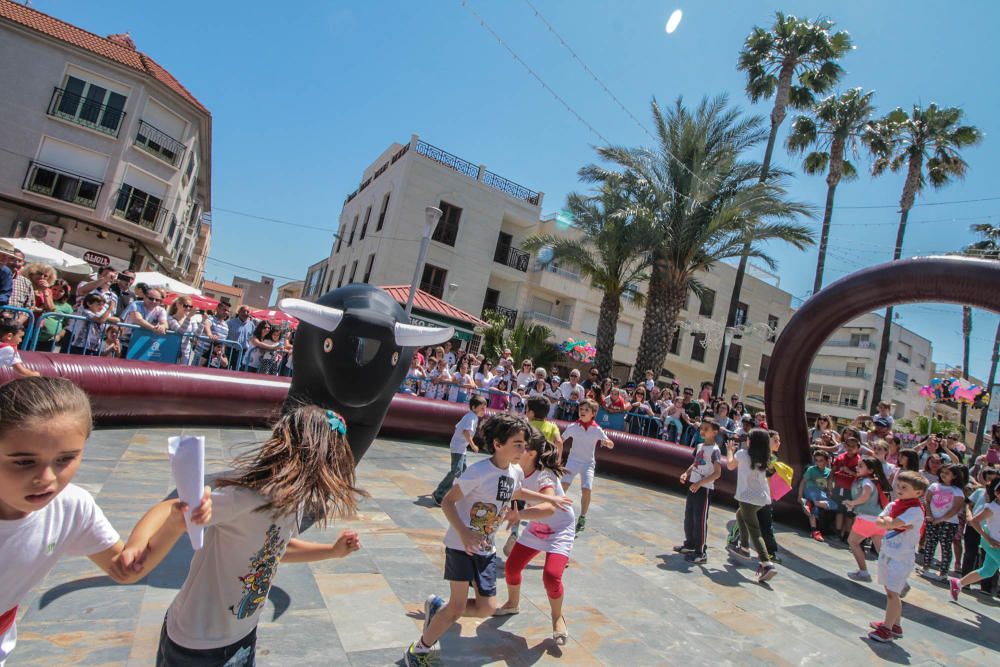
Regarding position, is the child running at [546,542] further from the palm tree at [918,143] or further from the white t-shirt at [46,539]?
the palm tree at [918,143]

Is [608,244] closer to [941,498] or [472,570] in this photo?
[941,498]

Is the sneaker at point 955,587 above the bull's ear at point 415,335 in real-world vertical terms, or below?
below

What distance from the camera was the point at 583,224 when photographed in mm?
17469

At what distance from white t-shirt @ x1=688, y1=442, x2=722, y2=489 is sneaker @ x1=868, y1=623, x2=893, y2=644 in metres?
1.72

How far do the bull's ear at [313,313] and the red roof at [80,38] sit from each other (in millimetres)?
23283

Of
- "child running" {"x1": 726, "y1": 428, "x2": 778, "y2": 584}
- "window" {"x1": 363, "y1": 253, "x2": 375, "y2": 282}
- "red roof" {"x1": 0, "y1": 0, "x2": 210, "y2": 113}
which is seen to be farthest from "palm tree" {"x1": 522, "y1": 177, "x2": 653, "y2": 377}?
"red roof" {"x1": 0, "y1": 0, "x2": 210, "y2": 113}

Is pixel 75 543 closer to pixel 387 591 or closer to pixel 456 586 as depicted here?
pixel 456 586

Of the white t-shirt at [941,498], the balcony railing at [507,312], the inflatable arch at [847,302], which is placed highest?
the balcony railing at [507,312]

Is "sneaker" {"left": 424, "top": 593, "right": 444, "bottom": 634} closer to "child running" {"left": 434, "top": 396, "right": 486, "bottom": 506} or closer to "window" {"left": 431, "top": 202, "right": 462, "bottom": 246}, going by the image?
"child running" {"left": 434, "top": 396, "right": 486, "bottom": 506}

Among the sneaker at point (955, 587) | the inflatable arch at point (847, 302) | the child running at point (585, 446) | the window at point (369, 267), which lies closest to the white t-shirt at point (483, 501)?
the child running at point (585, 446)

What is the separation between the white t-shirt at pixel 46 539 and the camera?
1417mm

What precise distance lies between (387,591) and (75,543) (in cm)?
257

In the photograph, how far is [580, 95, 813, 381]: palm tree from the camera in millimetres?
14836

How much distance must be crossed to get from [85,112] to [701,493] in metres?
24.8
